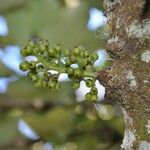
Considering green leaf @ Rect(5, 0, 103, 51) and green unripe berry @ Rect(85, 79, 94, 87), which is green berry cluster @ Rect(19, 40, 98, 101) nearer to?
green unripe berry @ Rect(85, 79, 94, 87)

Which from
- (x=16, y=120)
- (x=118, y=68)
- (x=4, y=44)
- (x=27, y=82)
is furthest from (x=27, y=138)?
(x=118, y=68)

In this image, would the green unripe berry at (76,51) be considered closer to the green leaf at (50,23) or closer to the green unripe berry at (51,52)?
the green unripe berry at (51,52)

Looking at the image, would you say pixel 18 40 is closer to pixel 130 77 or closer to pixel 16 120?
pixel 16 120

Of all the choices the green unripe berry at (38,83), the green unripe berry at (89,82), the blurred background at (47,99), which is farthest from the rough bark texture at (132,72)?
the blurred background at (47,99)

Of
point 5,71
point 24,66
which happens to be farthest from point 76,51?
point 5,71

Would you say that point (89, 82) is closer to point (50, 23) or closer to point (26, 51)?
point (26, 51)

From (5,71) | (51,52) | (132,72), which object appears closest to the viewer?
(132,72)

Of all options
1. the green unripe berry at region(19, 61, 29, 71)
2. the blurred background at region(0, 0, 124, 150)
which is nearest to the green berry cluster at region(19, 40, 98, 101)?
the green unripe berry at region(19, 61, 29, 71)
